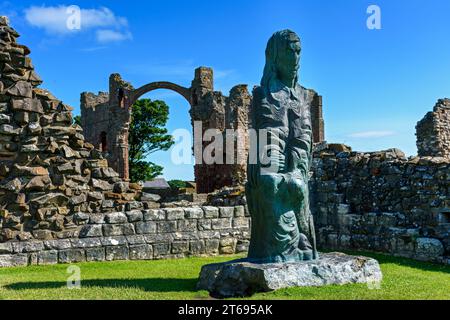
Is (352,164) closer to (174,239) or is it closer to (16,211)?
(174,239)

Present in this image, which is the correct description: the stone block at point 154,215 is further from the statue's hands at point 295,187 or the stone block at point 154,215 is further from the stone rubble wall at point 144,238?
the statue's hands at point 295,187

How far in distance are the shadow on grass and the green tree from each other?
3448 cm

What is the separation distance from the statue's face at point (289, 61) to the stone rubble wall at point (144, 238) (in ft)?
16.1

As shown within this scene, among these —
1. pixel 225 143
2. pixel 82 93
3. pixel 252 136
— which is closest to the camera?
pixel 252 136

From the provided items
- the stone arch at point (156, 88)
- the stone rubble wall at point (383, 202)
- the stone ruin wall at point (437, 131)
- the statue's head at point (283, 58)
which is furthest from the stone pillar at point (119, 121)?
the statue's head at point (283, 58)

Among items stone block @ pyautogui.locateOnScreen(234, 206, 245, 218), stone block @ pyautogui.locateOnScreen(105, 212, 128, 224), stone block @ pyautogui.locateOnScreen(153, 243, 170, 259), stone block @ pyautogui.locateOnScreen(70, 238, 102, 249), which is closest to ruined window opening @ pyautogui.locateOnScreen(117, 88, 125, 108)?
stone block @ pyautogui.locateOnScreen(234, 206, 245, 218)

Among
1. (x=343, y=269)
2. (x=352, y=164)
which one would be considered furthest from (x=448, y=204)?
(x=343, y=269)

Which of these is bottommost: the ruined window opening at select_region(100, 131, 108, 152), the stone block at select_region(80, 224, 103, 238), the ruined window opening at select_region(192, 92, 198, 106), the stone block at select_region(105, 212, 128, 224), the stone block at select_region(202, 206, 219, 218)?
the stone block at select_region(80, 224, 103, 238)

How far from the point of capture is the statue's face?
6898mm

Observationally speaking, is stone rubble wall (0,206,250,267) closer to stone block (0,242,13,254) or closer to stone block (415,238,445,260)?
stone block (0,242,13,254)

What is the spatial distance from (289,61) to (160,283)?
3.46 m

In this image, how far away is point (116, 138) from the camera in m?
31.4

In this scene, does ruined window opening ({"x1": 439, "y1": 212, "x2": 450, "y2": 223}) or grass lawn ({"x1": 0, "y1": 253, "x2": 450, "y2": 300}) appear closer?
grass lawn ({"x1": 0, "y1": 253, "x2": 450, "y2": 300})

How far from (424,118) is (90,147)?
11.7 m
